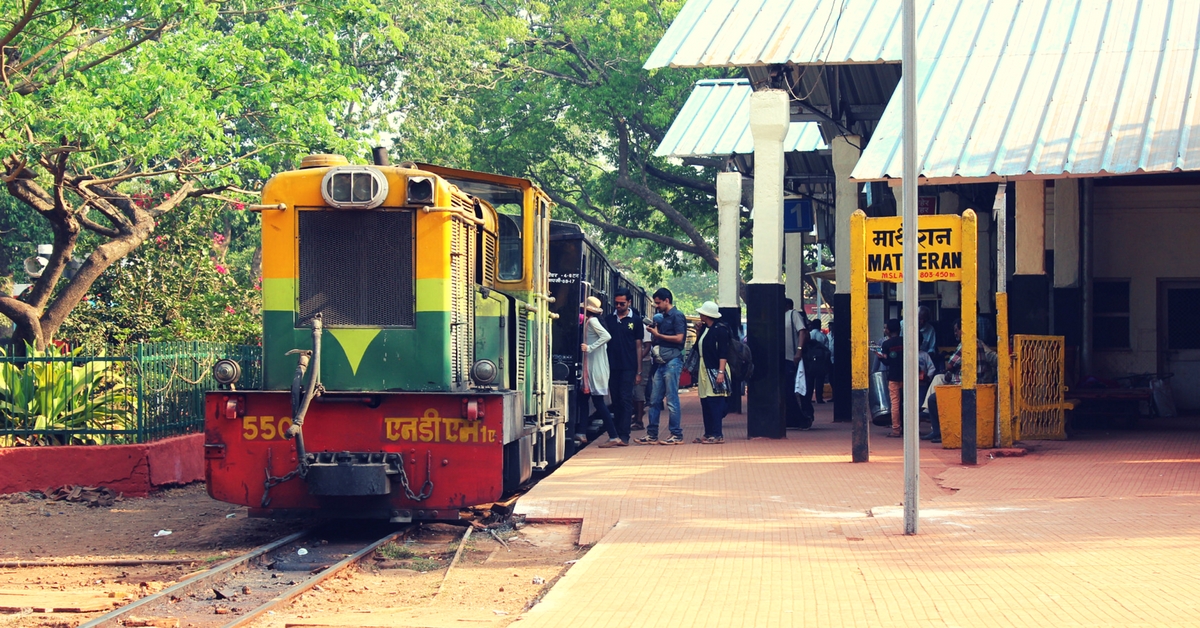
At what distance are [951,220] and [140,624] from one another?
866cm

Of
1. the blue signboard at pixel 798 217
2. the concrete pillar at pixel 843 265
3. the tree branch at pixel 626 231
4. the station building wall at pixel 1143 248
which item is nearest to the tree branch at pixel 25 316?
the concrete pillar at pixel 843 265

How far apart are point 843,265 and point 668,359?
6472mm

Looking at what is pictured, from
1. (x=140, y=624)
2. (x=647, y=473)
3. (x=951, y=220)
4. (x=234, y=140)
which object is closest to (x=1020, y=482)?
(x=951, y=220)

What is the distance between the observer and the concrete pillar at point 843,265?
59.0 feet

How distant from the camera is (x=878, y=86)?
18219 millimetres

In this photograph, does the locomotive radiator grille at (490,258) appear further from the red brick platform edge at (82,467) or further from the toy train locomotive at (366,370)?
the red brick platform edge at (82,467)

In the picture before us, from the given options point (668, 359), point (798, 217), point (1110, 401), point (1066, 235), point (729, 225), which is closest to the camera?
point (668, 359)

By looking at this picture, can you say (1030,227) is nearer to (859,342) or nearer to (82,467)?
(859,342)

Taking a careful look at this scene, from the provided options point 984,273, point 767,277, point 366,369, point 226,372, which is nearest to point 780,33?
point 767,277

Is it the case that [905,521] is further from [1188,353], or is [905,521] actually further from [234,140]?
[1188,353]

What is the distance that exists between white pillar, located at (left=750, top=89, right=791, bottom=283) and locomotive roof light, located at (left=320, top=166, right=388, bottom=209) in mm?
7222

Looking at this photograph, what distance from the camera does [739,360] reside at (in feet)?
46.7

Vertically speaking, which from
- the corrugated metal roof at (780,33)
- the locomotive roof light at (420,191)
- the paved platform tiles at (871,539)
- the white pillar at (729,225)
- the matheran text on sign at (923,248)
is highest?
the corrugated metal roof at (780,33)

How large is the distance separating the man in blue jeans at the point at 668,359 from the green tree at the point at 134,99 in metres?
5.27
